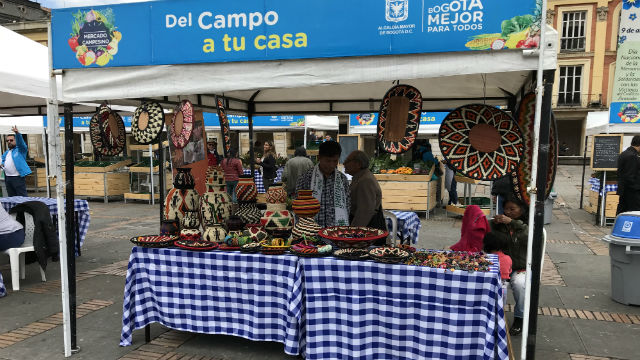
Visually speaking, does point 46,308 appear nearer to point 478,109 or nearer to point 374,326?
point 374,326

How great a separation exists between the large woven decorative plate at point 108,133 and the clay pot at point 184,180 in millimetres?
1707

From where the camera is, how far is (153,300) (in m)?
3.52

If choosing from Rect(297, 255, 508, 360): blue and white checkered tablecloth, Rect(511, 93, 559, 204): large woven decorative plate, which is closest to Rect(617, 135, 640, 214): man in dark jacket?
Rect(511, 93, 559, 204): large woven decorative plate

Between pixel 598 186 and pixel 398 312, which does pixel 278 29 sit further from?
pixel 598 186

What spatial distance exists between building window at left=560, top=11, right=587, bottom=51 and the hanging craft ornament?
32388 mm

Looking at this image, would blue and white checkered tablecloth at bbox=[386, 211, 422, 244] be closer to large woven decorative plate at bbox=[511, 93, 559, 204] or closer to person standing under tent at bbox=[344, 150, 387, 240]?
person standing under tent at bbox=[344, 150, 387, 240]

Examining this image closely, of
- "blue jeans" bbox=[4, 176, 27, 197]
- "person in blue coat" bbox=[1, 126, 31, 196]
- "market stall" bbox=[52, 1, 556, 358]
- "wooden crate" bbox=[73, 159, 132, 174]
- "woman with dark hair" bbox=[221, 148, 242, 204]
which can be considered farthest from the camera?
"wooden crate" bbox=[73, 159, 132, 174]

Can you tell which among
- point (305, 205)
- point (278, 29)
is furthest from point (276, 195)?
point (278, 29)

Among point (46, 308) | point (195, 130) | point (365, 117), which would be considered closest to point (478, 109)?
point (195, 130)

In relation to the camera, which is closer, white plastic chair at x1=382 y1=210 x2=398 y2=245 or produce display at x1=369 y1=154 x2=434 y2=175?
white plastic chair at x1=382 y1=210 x2=398 y2=245

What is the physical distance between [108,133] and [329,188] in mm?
2796

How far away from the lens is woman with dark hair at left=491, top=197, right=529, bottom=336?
3.65m

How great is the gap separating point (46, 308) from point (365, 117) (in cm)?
898

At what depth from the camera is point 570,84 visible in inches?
1208
